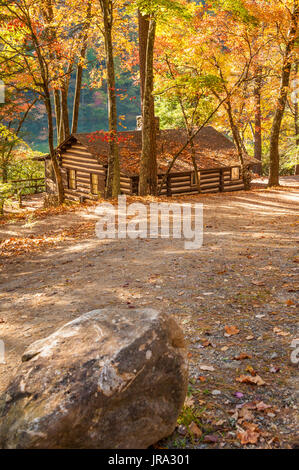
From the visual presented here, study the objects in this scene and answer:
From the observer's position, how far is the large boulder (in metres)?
2.82

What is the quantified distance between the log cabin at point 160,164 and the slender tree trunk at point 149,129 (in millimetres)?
3124

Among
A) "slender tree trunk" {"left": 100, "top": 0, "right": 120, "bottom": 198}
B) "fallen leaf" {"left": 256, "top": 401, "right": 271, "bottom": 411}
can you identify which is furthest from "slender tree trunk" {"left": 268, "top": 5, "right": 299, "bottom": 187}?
"fallen leaf" {"left": 256, "top": 401, "right": 271, "bottom": 411}

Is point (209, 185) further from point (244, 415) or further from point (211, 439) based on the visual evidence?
point (211, 439)

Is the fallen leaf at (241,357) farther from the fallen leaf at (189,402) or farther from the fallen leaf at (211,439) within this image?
the fallen leaf at (211,439)

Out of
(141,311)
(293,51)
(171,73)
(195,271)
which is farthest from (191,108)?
(141,311)

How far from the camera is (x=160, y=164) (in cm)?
2350

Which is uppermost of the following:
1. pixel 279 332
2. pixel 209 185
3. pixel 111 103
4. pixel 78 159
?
pixel 111 103

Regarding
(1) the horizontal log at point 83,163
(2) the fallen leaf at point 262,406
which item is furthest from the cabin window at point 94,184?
(2) the fallen leaf at point 262,406

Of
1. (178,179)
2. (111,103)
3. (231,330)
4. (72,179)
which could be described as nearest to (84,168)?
(72,179)

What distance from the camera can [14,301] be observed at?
23.9 ft

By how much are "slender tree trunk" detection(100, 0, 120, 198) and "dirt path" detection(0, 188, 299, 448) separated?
6.54m

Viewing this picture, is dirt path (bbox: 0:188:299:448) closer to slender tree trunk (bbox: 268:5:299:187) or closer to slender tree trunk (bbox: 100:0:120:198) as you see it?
slender tree trunk (bbox: 100:0:120:198)

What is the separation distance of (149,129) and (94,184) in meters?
9.37
